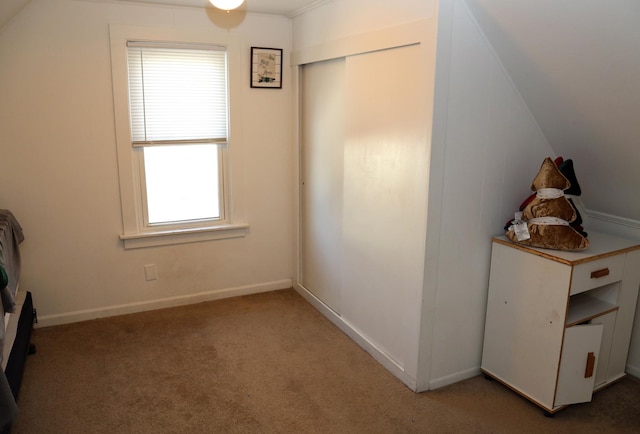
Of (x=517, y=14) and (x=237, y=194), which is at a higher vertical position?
(x=517, y=14)

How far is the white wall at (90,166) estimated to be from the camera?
122 inches

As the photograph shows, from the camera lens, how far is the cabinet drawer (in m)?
→ 2.34

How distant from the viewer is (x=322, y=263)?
370 centimetres

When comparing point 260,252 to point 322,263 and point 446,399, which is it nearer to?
point 322,263

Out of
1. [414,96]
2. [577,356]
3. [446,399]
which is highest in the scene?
[414,96]

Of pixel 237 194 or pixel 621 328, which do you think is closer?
pixel 621 328

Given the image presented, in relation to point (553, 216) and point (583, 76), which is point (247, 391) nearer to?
point (553, 216)

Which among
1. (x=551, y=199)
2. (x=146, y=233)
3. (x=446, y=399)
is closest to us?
(x=551, y=199)

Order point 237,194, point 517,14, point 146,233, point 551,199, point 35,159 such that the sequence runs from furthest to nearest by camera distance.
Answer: point 237,194
point 146,233
point 35,159
point 551,199
point 517,14

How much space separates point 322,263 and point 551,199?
174 centimetres

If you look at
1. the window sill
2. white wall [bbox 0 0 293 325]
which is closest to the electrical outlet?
white wall [bbox 0 0 293 325]

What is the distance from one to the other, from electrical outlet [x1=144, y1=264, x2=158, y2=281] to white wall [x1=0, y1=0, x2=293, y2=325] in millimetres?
31

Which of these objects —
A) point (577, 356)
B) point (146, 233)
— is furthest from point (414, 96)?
point (146, 233)

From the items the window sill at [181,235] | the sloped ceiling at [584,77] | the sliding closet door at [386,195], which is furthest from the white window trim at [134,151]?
the sloped ceiling at [584,77]
